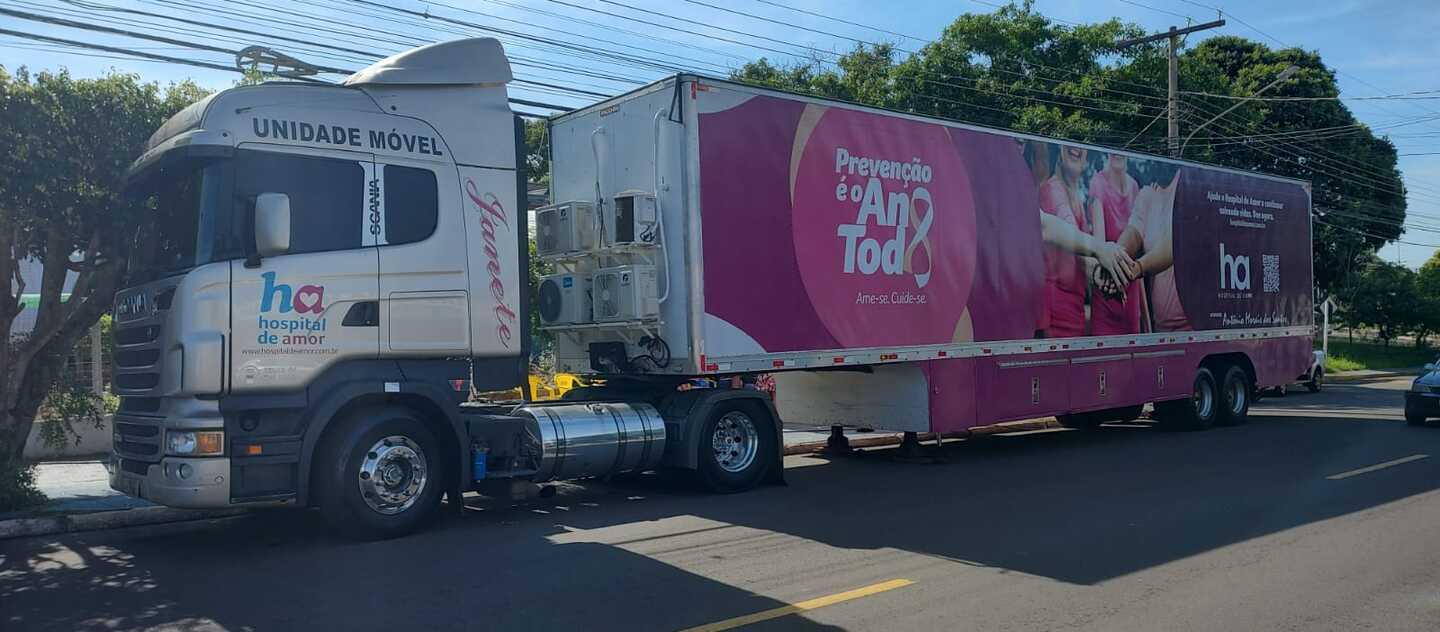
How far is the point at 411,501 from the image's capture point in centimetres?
845

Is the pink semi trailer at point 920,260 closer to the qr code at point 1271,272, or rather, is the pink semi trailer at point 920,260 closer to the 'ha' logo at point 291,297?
the qr code at point 1271,272

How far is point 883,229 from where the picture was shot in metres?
11.8

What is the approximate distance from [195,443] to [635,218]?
434cm

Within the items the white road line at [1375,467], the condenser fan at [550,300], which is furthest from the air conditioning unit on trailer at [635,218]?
the white road line at [1375,467]

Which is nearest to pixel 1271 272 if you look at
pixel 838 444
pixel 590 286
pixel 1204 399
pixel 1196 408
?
pixel 1204 399

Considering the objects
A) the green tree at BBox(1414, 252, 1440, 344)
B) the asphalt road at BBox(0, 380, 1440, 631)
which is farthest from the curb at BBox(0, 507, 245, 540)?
the green tree at BBox(1414, 252, 1440, 344)

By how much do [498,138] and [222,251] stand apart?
257 centimetres

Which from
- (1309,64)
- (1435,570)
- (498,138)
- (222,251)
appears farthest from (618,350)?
(1309,64)

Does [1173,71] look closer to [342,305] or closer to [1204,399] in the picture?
[1204,399]

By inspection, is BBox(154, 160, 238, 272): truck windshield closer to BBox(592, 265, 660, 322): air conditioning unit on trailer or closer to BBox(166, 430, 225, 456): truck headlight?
BBox(166, 430, 225, 456): truck headlight

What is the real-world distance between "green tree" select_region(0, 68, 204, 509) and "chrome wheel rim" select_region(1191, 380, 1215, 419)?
1480cm

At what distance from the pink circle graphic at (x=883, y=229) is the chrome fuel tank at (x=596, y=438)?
2.27 metres

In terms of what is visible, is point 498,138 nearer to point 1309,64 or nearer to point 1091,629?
point 1091,629

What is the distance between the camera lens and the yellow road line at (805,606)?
578cm
